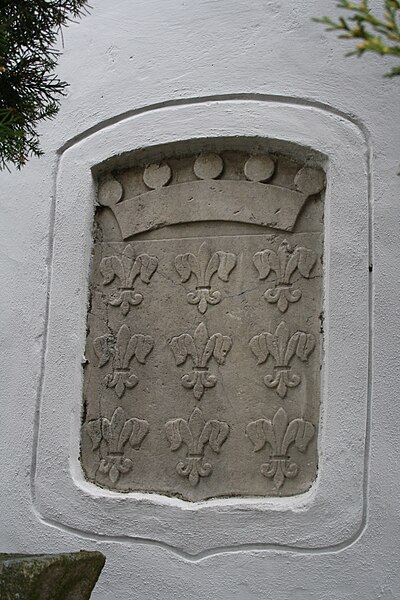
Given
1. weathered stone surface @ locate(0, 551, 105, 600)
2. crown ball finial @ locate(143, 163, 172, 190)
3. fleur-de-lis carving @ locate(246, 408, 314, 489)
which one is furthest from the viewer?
crown ball finial @ locate(143, 163, 172, 190)

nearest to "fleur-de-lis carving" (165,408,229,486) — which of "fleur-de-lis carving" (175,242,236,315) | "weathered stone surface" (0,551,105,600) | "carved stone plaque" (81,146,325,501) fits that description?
"carved stone plaque" (81,146,325,501)

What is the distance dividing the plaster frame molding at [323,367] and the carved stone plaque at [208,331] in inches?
3.2

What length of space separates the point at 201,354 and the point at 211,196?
Answer: 636 millimetres

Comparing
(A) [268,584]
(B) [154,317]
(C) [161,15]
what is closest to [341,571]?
(A) [268,584]

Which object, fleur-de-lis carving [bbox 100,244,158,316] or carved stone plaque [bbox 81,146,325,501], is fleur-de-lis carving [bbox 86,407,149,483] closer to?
carved stone plaque [bbox 81,146,325,501]

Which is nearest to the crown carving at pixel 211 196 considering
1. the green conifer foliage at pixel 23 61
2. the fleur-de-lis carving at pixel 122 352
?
the fleur-de-lis carving at pixel 122 352

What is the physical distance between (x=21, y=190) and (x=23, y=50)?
1482 millimetres

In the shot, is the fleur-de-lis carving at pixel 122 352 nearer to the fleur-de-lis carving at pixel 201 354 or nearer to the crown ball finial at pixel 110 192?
the fleur-de-lis carving at pixel 201 354

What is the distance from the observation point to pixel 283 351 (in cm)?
373

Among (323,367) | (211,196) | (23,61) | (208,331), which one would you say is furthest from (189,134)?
(23,61)

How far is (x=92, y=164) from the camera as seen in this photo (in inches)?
159

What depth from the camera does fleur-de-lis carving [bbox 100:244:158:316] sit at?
3.96m

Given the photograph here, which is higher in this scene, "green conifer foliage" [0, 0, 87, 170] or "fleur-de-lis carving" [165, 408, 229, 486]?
"green conifer foliage" [0, 0, 87, 170]

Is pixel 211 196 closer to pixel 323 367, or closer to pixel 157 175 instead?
pixel 157 175
